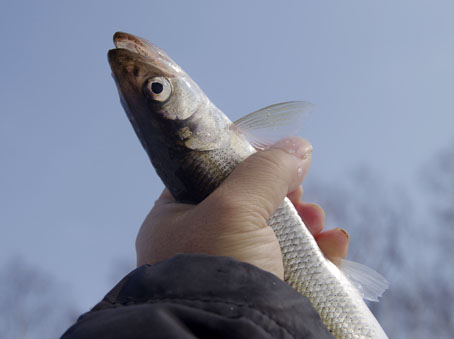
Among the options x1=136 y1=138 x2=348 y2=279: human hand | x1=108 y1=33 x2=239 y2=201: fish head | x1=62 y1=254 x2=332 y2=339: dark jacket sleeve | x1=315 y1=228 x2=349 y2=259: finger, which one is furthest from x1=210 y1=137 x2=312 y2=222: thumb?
x1=315 y1=228 x2=349 y2=259: finger

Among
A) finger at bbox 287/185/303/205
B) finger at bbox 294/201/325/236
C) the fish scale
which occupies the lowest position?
the fish scale

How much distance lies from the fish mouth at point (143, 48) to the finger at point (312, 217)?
6.17ft

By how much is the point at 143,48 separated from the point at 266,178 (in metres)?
1.19

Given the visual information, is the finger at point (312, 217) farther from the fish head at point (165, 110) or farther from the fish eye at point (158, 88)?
the fish eye at point (158, 88)

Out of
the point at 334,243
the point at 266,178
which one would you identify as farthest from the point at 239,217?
the point at 334,243

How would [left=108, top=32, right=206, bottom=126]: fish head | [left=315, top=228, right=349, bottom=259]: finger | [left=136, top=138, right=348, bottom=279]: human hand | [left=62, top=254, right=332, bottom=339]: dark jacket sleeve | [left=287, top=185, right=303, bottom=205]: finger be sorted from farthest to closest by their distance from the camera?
[left=287, top=185, right=303, bottom=205]: finger → [left=315, top=228, right=349, bottom=259]: finger → [left=108, top=32, right=206, bottom=126]: fish head → [left=136, top=138, right=348, bottom=279]: human hand → [left=62, top=254, right=332, bottom=339]: dark jacket sleeve

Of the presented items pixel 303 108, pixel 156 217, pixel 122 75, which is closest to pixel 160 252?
pixel 156 217

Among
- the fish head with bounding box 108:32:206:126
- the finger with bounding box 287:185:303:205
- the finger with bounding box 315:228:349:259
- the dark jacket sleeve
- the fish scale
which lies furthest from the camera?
the finger with bounding box 287:185:303:205

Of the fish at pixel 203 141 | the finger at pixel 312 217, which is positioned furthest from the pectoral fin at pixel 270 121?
the finger at pixel 312 217

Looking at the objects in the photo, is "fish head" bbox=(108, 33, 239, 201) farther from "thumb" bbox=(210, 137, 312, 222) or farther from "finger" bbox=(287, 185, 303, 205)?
"finger" bbox=(287, 185, 303, 205)

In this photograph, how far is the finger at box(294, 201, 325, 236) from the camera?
14.0 ft

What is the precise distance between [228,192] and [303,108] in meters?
0.98

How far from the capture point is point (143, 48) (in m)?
3.08

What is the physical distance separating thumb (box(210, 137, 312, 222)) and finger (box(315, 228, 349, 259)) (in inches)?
35.9
